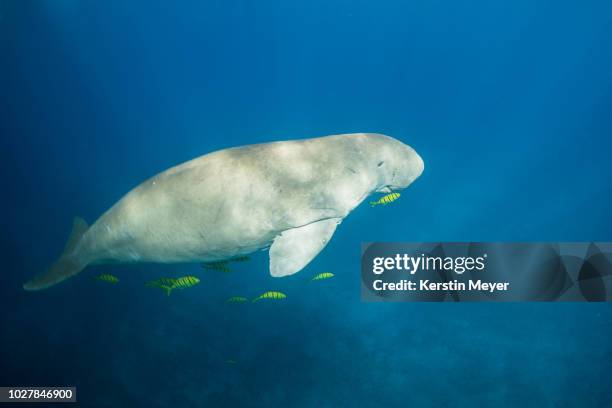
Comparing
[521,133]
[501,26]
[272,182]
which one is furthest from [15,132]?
→ [501,26]

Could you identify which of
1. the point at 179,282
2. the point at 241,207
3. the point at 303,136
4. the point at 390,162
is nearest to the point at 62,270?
the point at 179,282

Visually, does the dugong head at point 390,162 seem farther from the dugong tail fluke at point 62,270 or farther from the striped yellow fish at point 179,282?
the dugong tail fluke at point 62,270

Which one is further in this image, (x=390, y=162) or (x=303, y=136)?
(x=303, y=136)

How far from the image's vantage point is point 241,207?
3.87 metres

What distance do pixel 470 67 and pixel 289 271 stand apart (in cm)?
5964

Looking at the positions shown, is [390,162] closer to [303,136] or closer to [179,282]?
[179,282]

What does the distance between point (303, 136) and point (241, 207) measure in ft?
113

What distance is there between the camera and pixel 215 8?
45.2 m

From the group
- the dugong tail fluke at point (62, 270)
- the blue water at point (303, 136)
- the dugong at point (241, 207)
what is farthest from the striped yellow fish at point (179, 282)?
the blue water at point (303, 136)

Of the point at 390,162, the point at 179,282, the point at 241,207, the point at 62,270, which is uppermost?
the point at 390,162

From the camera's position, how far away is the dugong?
12.6ft

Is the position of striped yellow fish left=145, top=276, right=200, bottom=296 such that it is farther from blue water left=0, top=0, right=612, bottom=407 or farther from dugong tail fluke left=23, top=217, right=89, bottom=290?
Result: blue water left=0, top=0, right=612, bottom=407

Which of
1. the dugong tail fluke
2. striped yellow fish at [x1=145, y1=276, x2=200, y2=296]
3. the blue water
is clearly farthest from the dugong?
the blue water

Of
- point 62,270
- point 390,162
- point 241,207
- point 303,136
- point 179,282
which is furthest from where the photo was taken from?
point 303,136
